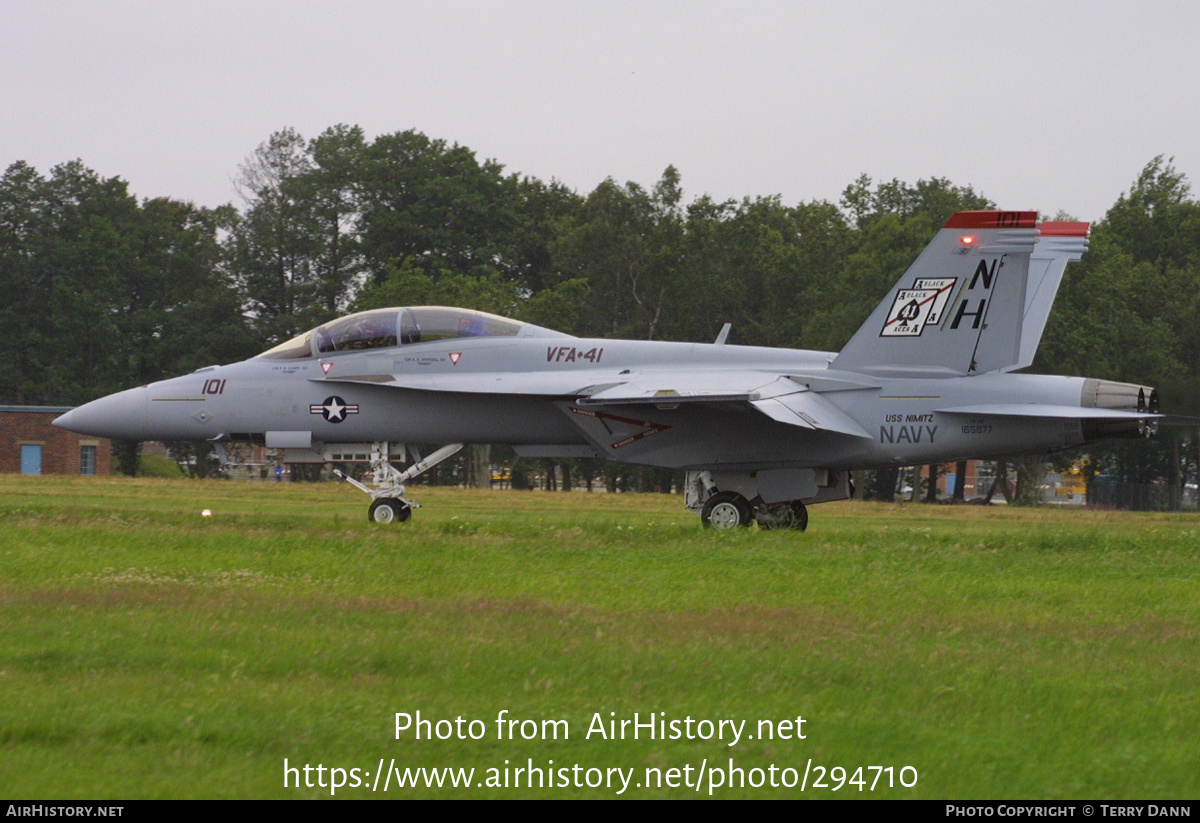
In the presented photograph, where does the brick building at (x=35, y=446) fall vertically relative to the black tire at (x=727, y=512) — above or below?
above

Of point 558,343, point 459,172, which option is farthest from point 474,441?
point 459,172

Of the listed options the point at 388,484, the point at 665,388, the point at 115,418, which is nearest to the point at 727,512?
the point at 665,388

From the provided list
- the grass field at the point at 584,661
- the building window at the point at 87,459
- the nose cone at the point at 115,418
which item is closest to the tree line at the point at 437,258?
the building window at the point at 87,459

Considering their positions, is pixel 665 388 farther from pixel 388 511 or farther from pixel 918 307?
pixel 388 511

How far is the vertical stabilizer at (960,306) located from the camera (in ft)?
56.1

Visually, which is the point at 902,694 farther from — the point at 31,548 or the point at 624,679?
the point at 31,548

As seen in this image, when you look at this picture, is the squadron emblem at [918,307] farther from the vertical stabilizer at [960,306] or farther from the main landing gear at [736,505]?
the main landing gear at [736,505]

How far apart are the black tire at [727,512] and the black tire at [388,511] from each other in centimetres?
402

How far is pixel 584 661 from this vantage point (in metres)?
8.08

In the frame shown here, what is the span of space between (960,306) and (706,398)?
3504mm

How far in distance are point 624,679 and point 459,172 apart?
71269 mm

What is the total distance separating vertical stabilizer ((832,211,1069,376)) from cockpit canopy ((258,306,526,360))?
5.06 meters

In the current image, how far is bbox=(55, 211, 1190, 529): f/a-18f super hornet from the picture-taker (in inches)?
677

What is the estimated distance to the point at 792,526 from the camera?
61.1 ft
